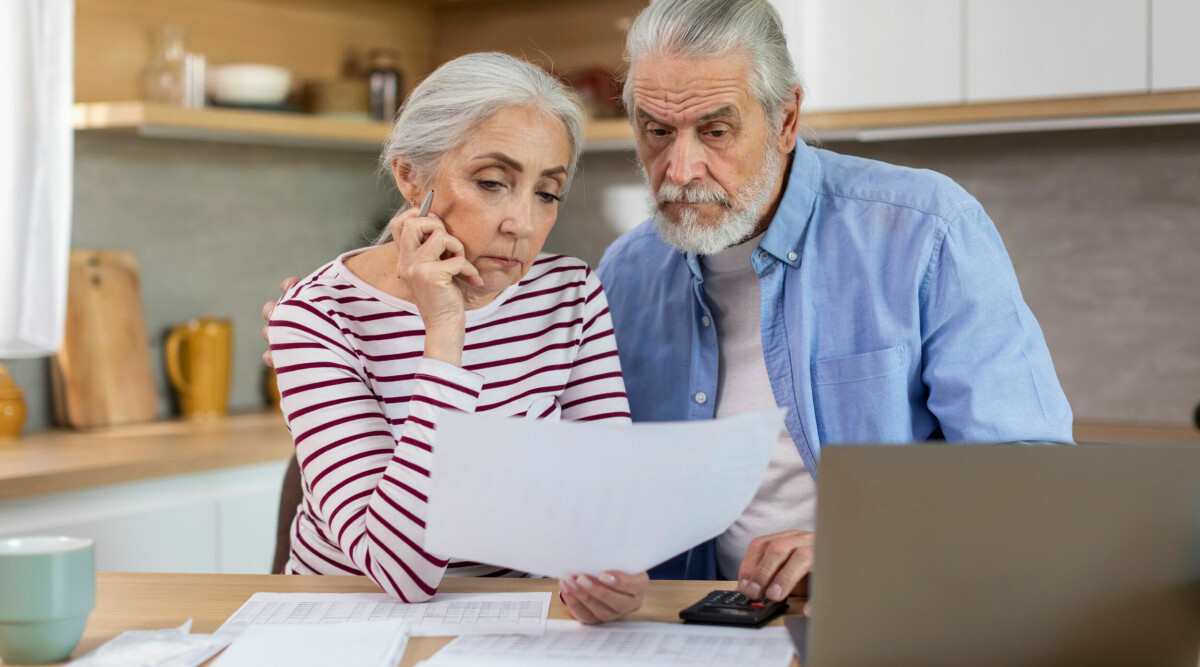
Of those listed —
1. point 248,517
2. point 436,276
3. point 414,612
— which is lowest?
point 248,517

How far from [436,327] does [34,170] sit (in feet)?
5.01

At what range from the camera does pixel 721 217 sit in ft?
4.83

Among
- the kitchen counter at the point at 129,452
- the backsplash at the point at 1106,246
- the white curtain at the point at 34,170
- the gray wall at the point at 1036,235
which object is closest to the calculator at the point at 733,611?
the kitchen counter at the point at 129,452

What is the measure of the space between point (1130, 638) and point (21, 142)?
2239 millimetres

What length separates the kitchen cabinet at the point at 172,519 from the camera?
83.0 inches

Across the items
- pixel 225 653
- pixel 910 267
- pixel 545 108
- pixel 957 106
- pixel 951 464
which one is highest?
pixel 957 106

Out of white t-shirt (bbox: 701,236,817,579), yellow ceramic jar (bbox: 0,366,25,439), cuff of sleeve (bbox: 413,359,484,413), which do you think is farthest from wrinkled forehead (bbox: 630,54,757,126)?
yellow ceramic jar (bbox: 0,366,25,439)

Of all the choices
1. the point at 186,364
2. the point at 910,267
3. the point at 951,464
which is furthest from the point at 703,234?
the point at 186,364

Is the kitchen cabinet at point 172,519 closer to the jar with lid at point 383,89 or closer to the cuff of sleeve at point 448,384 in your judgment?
the jar with lid at point 383,89

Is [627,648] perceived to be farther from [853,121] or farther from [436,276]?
[853,121]

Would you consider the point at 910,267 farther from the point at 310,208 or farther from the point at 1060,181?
the point at 310,208

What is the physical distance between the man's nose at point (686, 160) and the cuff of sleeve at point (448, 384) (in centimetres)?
41

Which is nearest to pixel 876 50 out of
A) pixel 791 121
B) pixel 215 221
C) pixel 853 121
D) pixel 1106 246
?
pixel 853 121

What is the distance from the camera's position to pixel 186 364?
110 inches
